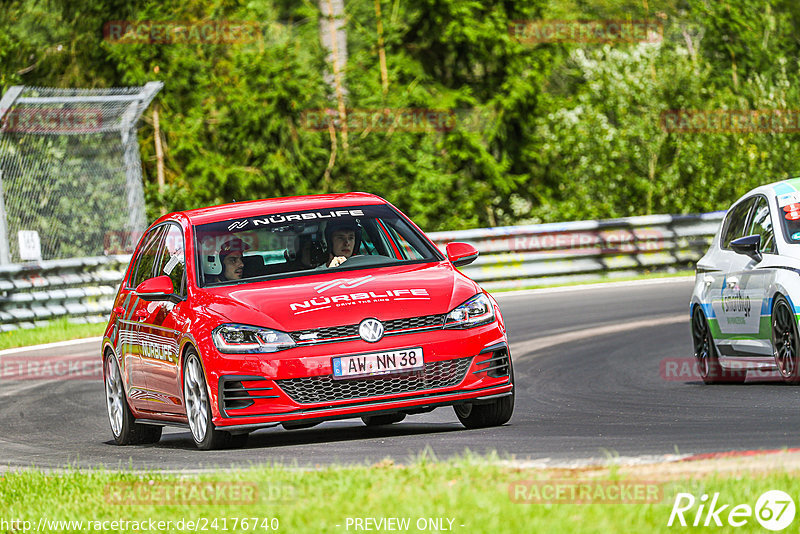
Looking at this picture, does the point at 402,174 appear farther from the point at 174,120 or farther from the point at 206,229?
the point at 206,229

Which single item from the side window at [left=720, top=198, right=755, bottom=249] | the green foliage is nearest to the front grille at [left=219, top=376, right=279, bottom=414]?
the side window at [left=720, top=198, right=755, bottom=249]

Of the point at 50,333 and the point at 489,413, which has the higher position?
the point at 489,413

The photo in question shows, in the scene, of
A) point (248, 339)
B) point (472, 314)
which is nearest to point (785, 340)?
point (472, 314)

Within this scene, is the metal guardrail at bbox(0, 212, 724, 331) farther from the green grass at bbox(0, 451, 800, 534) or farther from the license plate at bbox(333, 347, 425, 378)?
the green grass at bbox(0, 451, 800, 534)

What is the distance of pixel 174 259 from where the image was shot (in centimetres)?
1014

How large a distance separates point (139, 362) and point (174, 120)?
60.4ft

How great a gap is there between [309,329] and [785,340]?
152 inches

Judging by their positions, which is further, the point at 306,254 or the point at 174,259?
the point at 174,259

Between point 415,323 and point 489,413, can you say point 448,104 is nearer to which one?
point 489,413

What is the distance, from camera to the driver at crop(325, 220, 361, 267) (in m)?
9.91

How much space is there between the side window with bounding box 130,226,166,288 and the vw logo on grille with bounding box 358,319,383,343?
2682 mm

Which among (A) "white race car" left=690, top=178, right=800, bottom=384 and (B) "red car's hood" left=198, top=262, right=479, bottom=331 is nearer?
(B) "red car's hood" left=198, top=262, right=479, bottom=331

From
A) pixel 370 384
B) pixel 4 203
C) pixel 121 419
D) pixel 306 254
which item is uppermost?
pixel 306 254

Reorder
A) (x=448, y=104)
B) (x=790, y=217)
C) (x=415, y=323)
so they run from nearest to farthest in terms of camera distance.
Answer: (x=415, y=323)
(x=790, y=217)
(x=448, y=104)
